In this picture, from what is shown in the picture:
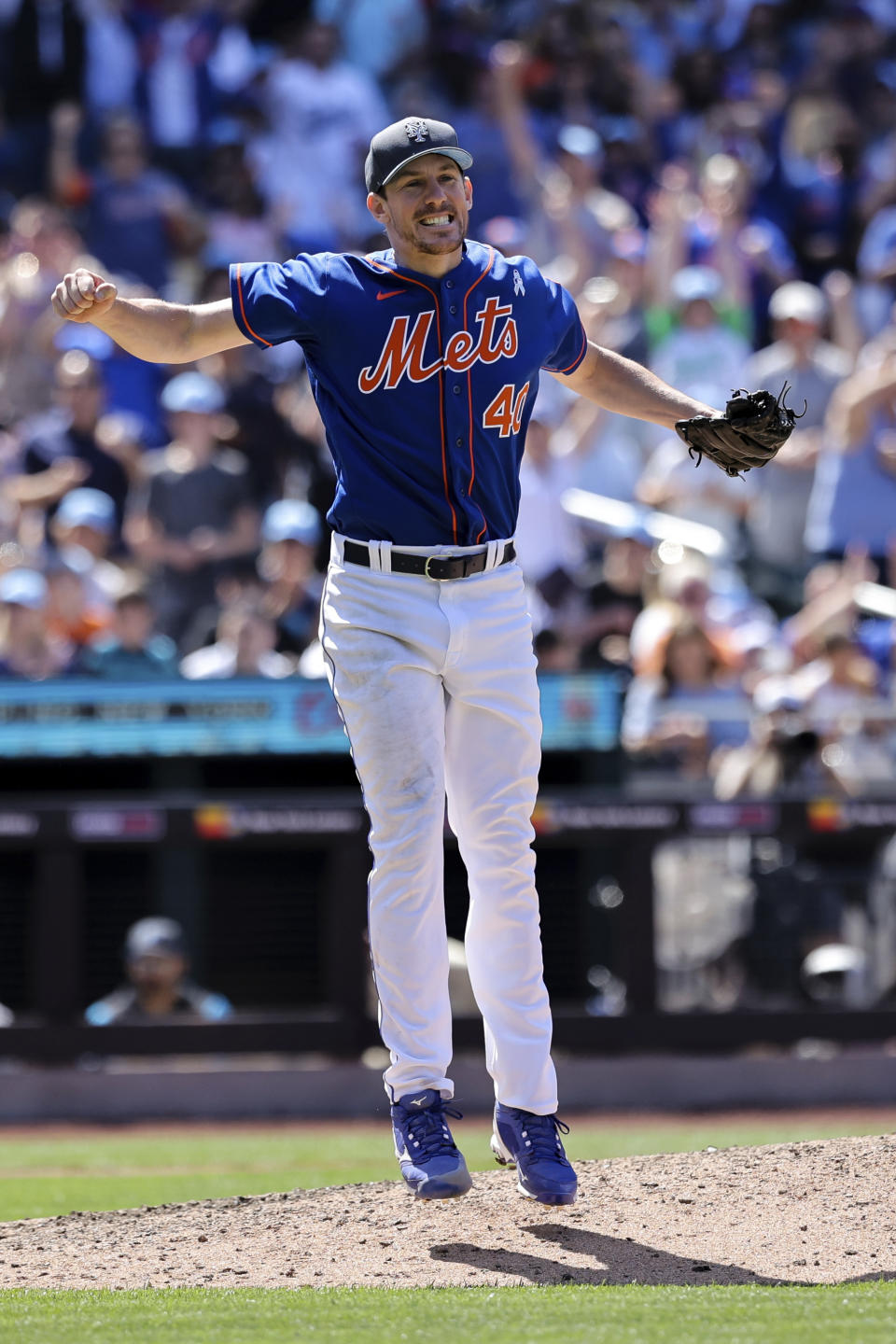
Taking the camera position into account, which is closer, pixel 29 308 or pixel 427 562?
→ pixel 427 562

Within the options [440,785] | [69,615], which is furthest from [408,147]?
[69,615]

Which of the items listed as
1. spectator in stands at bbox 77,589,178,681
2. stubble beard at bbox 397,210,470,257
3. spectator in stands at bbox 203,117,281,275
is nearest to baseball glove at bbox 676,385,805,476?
stubble beard at bbox 397,210,470,257

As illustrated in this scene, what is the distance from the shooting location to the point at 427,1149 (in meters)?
4.32

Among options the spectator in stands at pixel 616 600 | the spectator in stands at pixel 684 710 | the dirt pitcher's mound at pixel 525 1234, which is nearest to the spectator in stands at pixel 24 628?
the spectator in stands at pixel 616 600

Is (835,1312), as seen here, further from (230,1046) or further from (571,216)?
(571,216)

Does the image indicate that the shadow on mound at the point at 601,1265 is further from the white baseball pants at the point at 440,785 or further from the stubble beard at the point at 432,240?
the stubble beard at the point at 432,240

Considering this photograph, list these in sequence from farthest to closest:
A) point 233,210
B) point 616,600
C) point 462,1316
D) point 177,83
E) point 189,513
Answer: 1. point 177,83
2. point 233,210
3. point 189,513
4. point 616,600
5. point 462,1316

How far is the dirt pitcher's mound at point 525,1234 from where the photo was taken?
4117mm

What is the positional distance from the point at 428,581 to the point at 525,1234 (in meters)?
1.49

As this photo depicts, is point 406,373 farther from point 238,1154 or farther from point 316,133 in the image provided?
point 316,133

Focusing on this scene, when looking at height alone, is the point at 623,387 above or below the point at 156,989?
above

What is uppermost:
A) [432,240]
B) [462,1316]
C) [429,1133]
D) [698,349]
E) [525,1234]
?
[698,349]

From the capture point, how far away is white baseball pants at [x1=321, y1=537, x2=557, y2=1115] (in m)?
4.33

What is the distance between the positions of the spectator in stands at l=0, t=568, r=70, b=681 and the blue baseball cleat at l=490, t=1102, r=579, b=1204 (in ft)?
16.7
